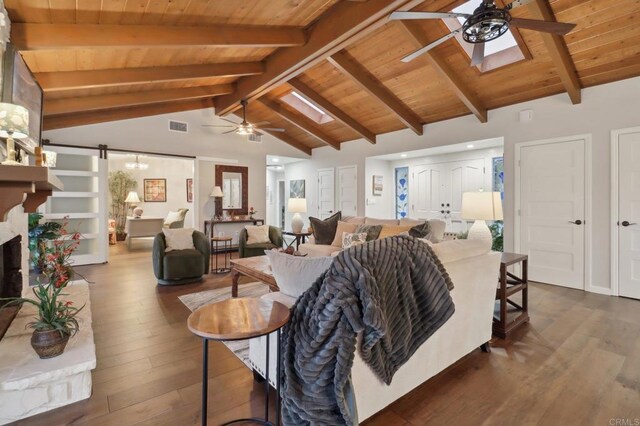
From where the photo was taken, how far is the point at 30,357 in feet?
6.36

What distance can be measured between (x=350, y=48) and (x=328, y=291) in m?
4.07

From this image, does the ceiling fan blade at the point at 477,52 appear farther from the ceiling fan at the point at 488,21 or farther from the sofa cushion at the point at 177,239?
the sofa cushion at the point at 177,239

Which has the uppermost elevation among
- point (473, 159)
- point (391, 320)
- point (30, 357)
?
point (473, 159)

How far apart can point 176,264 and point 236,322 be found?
3362 millimetres

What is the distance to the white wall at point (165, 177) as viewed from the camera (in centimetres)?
987

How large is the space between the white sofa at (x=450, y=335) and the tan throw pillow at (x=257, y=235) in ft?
11.7

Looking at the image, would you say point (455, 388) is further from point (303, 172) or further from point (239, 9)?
point (303, 172)

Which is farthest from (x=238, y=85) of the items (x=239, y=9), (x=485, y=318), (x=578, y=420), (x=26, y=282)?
(x=578, y=420)

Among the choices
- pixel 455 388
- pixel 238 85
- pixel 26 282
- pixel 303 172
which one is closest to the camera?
pixel 455 388

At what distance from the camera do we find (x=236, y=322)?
4.66 feet

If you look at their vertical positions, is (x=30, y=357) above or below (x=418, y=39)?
below

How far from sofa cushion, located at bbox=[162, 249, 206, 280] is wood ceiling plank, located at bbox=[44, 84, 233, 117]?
9.05ft

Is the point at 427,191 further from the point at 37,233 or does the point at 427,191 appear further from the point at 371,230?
the point at 37,233

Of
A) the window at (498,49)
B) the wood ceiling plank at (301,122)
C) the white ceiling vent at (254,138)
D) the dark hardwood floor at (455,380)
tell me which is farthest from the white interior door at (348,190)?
the dark hardwood floor at (455,380)
